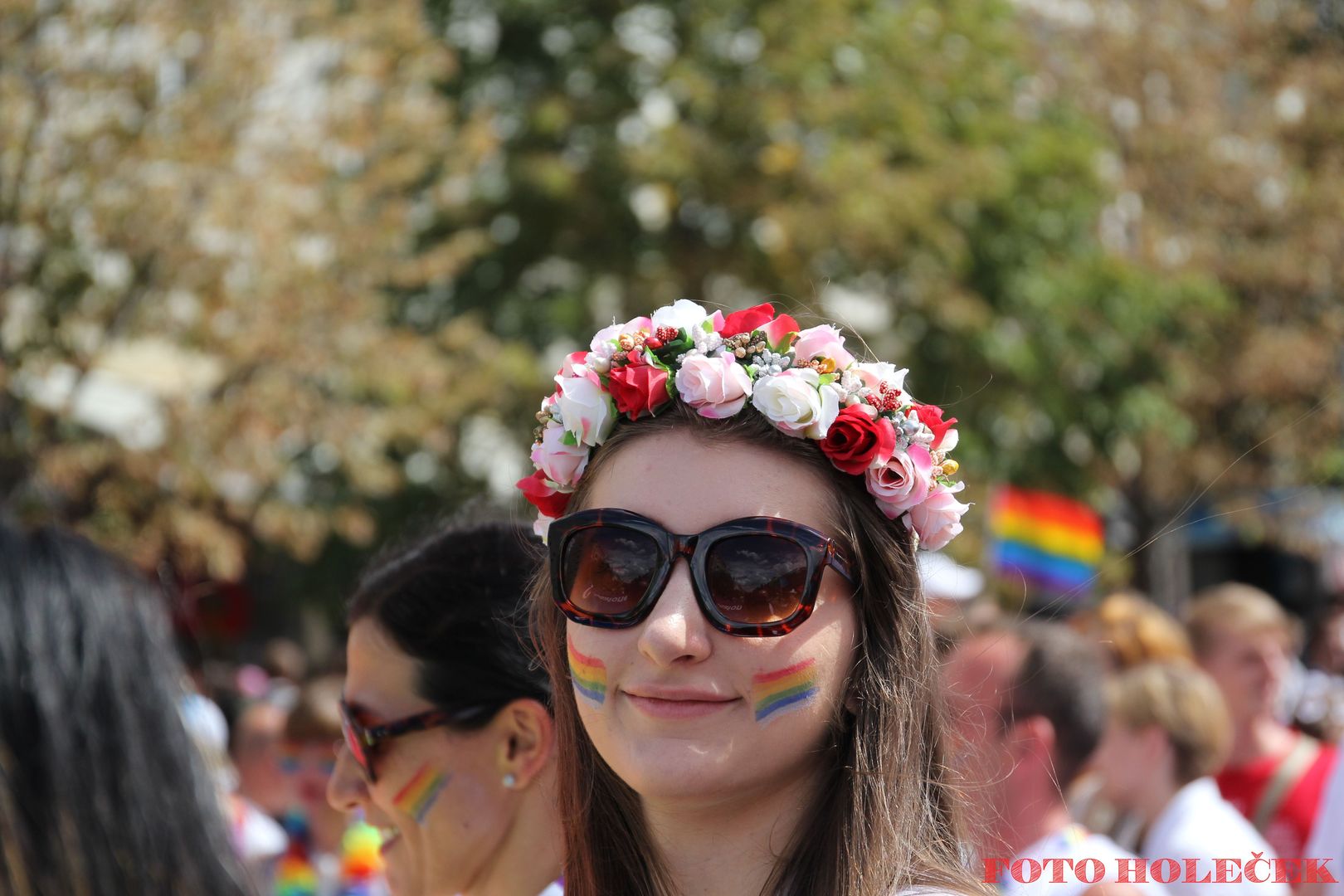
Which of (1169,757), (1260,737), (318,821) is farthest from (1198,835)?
(318,821)

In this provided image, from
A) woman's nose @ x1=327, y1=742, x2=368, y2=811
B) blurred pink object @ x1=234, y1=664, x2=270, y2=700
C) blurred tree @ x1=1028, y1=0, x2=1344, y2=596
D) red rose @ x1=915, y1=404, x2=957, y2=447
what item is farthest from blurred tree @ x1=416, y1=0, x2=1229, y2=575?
red rose @ x1=915, y1=404, x2=957, y2=447

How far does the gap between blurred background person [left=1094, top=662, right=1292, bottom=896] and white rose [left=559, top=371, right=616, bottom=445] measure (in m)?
2.99

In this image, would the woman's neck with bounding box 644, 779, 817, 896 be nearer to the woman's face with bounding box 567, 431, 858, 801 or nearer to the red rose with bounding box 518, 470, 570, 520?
the woman's face with bounding box 567, 431, 858, 801

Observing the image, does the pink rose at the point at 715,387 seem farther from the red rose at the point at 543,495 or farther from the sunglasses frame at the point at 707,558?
the red rose at the point at 543,495

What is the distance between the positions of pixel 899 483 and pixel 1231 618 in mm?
4217

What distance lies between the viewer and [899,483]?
78.8 inches

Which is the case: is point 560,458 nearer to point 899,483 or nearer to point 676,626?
point 676,626

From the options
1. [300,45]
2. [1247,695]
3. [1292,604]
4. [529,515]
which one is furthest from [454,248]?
[1292,604]

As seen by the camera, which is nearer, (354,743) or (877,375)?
(877,375)

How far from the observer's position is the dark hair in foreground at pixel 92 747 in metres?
1.97

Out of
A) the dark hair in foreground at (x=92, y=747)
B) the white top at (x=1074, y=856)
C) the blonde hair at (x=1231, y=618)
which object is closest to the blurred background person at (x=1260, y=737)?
the blonde hair at (x=1231, y=618)

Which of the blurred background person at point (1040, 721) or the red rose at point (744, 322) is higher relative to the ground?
the red rose at point (744, 322)

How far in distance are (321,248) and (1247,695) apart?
25.2 feet

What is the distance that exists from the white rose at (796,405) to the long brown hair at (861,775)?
0.09 feet
